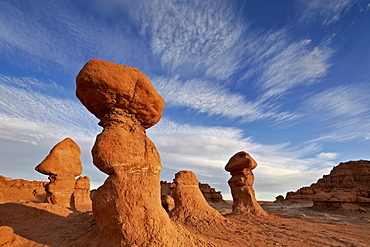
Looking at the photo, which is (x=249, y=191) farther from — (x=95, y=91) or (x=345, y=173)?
(x=345, y=173)

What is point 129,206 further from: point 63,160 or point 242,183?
point 242,183

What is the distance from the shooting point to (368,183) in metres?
32.0

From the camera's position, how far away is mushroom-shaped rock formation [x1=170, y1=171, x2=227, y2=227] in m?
8.62

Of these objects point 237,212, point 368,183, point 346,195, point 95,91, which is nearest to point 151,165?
point 95,91

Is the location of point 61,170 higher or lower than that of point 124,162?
higher

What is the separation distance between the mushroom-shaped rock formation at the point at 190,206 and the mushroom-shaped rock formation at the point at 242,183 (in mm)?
3957

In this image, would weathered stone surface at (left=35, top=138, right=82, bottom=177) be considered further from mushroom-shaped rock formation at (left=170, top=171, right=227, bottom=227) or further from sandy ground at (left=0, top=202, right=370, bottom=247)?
mushroom-shaped rock formation at (left=170, top=171, right=227, bottom=227)

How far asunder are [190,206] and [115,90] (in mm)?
6419

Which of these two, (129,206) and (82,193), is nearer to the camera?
(129,206)

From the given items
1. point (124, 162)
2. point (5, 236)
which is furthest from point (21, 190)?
point (124, 162)

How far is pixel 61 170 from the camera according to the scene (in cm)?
1159

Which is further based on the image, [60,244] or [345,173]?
[345,173]

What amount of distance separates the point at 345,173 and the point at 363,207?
750 inches

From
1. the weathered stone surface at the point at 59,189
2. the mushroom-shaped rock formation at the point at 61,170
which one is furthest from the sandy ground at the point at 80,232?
the mushroom-shaped rock formation at the point at 61,170
